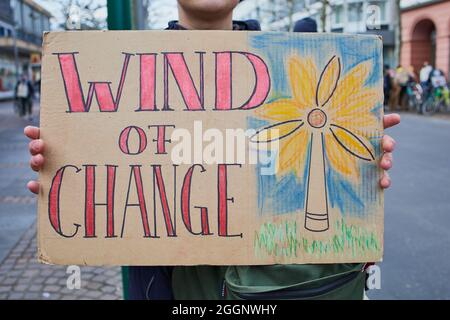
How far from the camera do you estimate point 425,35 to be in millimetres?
24922

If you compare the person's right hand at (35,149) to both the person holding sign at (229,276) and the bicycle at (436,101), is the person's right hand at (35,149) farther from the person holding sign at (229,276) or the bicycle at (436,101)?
the bicycle at (436,101)

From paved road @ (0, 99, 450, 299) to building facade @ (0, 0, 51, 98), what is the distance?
31.2 meters

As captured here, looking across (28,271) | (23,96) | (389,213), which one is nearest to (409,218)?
(389,213)

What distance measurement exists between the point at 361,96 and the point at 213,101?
0.44 m

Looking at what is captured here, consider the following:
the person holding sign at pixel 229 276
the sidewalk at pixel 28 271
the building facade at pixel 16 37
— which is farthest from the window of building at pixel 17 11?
the person holding sign at pixel 229 276

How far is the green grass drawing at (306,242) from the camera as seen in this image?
4.91 ft

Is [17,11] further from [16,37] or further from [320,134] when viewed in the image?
[320,134]

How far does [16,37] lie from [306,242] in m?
44.6

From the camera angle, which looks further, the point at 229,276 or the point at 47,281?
the point at 47,281

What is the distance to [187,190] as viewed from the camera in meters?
1.49

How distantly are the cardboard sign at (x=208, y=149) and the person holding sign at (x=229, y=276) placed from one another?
42mm
